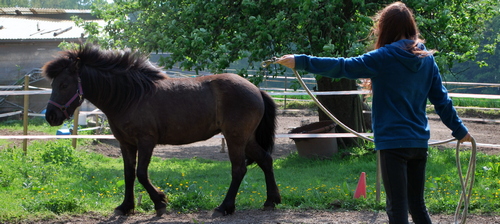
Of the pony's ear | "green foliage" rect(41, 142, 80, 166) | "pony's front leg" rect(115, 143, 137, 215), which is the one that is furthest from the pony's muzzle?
"green foliage" rect(41, 142, 80, 166)

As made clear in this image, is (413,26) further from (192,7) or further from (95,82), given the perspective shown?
(192,7)

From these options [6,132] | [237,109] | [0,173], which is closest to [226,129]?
[237,109]

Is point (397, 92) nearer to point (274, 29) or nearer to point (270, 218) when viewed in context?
point (270, 218)

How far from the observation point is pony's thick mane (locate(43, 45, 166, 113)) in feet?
18.1

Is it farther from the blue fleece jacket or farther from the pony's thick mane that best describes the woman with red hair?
the pony's thick mane

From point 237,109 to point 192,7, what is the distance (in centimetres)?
497

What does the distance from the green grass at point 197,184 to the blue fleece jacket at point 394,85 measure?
2.84 meters

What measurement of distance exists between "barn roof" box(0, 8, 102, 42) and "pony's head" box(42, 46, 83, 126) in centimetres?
1391

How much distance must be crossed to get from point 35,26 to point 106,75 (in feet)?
65.3

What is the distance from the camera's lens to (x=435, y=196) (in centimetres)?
626

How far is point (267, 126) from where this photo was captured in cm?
615

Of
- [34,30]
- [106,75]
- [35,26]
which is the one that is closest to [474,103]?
[106,75]

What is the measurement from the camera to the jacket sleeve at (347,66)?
10.5ft

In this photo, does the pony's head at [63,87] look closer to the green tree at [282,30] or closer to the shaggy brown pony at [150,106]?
the shaggy brown pony at [150,106]
